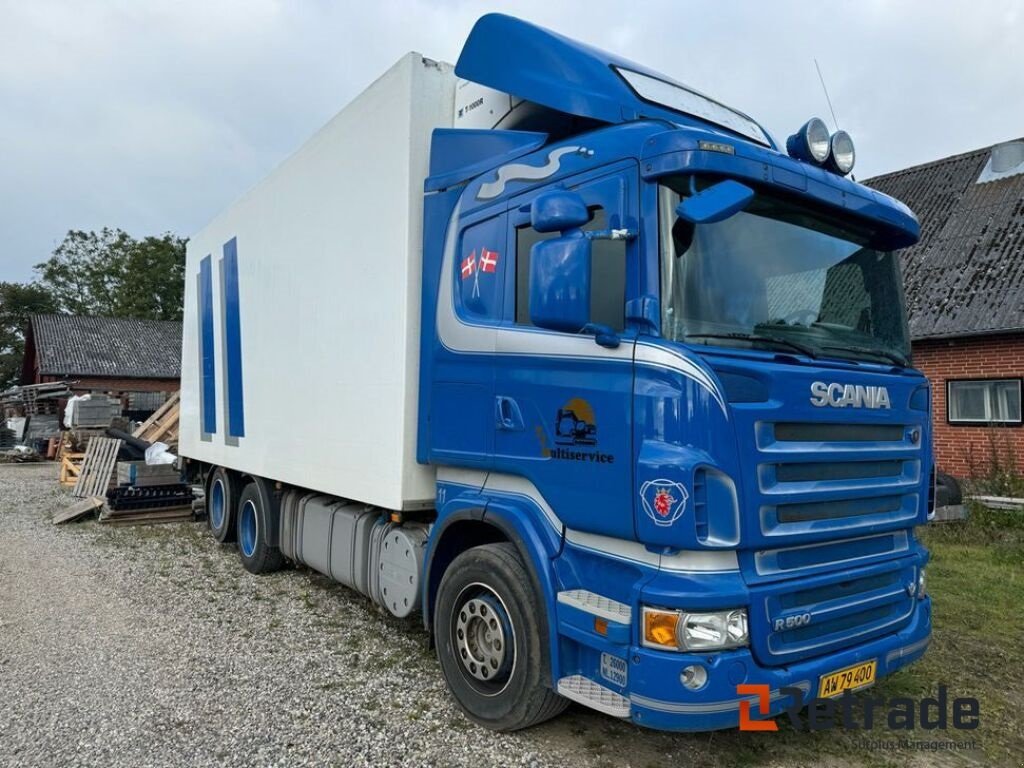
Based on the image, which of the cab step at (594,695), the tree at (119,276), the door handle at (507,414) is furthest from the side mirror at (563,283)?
the tree at (119,276)

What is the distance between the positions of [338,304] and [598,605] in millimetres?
3185

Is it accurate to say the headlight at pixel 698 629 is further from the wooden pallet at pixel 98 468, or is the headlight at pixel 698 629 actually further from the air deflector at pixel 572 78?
the wooden pallet at pixel 98 468

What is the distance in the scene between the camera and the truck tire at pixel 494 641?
11.4 feet

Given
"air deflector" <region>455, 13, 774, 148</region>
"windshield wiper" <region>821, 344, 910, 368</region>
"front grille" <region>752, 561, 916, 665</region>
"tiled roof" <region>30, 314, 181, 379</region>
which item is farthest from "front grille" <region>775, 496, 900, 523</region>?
"tiled roof" <region>30, 314, 181, 379</region>

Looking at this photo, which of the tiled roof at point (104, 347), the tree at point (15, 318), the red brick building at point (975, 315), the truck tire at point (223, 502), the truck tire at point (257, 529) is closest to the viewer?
the truck tire at point (257, 529)

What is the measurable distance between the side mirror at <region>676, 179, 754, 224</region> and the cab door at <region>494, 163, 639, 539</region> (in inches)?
9.8

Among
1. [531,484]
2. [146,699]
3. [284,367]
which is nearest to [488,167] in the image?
[531,484]

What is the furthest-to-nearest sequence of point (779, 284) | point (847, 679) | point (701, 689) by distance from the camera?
point (779, 284) → point (847, 679) → point (701, 689)

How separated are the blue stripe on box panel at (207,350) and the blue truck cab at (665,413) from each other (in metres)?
5.18

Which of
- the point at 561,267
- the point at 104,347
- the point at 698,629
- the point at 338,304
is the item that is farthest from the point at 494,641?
the point at 104,347

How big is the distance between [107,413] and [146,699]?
19436 mm

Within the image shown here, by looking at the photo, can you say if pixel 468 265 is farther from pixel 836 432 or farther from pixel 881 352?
pixel 881 352

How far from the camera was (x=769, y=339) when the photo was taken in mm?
3242

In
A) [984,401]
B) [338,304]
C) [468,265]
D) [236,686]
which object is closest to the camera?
[468,265]
